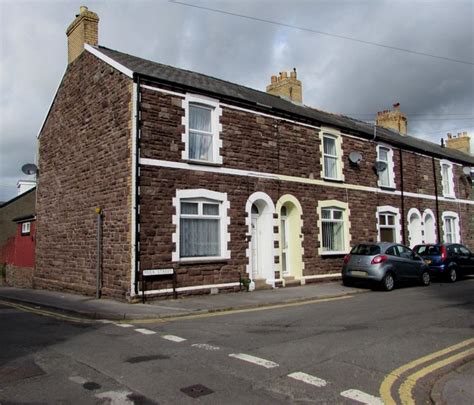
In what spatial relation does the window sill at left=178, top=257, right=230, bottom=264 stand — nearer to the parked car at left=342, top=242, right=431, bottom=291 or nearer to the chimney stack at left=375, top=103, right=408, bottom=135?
the parked car at left=342, top=242, right=431, bottom=291

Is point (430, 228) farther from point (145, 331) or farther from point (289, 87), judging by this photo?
point (145, 331)

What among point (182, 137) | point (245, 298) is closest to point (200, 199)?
point (182, 137)

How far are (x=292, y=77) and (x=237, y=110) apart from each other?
8455 millimetres

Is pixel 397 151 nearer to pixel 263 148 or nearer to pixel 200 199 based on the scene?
pixel 263 148

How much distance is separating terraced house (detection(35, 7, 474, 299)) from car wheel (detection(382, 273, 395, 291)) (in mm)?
2880

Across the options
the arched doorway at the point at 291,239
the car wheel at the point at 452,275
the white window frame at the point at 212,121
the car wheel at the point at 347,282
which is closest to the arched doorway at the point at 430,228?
the car wheel at the point at 452,275

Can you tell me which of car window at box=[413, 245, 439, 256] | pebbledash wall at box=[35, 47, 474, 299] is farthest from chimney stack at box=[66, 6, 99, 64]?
car window at box=[413, 245, 439, 256]

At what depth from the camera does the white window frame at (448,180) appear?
2613 cm

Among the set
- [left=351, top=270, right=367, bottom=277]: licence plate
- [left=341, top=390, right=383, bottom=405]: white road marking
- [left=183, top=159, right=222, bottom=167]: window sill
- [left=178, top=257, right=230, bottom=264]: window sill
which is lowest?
[left=341, top=390, right=383, bottom=405]: white road marking

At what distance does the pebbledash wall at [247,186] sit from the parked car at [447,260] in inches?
96.7

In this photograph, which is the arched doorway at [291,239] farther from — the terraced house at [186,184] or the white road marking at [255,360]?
the white road marking at [255,360]

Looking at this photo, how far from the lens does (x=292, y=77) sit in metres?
22.7

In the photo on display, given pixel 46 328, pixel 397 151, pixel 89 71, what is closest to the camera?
pixel 46 328

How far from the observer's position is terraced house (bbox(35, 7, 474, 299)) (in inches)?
503
